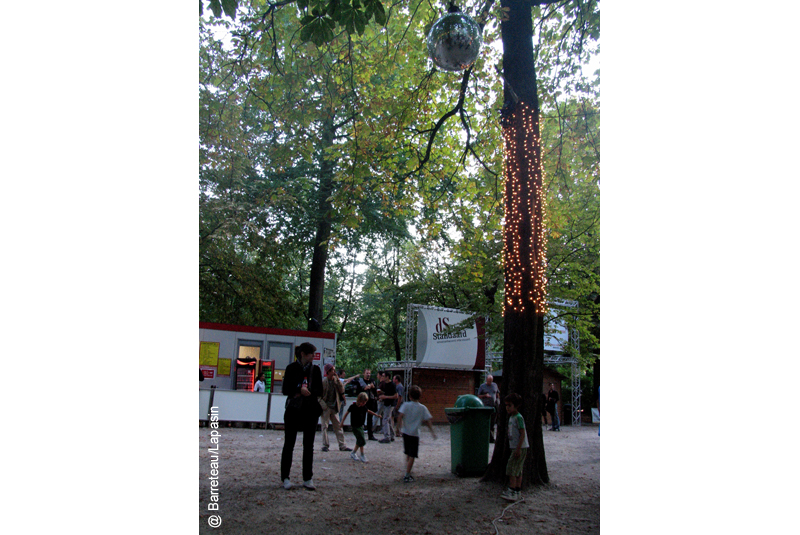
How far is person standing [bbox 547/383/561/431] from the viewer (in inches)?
115

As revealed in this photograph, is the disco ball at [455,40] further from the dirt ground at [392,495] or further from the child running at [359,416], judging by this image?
the child running at [359,416]

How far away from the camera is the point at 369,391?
360 centimetres

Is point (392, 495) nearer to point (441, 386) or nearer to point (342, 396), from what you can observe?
point (441, 386)

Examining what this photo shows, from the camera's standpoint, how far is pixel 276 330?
3.33 m

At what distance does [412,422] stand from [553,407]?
3.11 feet

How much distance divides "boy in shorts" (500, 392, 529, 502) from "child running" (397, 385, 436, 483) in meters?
0.52

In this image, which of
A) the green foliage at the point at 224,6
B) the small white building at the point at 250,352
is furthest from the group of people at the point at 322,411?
the green foliage at the point at 224,6

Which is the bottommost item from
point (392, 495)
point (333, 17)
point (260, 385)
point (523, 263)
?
point (392, 495)

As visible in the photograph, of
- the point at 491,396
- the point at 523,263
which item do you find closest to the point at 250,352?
the point at 491,396

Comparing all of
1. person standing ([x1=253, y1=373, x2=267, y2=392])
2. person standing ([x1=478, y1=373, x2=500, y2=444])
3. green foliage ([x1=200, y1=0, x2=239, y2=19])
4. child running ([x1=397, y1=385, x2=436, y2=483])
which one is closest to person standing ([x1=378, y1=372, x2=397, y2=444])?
child running ([x1=397, y1=385, x2=436, y2=483])

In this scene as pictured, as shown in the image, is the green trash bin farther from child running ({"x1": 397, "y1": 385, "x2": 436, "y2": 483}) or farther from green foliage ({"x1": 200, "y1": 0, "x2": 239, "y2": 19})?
green foliage ({"x1": 200, "y1": 0, "x2": 239, "y2": 19})
